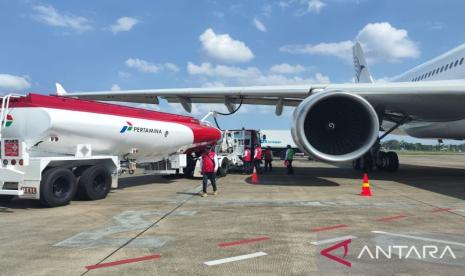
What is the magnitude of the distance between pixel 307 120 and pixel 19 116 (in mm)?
7633

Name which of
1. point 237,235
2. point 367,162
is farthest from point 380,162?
point 237,235

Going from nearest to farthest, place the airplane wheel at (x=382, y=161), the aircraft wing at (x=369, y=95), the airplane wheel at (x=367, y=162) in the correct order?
the aircraft wing at (x=369, y=95) → the airplane wheel at (x=367, y=162) → the airplane wheel at (x=382, y=161)

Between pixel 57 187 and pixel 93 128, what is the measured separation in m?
1.63

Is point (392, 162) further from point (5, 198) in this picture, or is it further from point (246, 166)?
point (5, 198)

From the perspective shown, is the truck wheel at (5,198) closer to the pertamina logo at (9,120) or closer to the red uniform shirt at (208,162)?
the pertamina logo at (9,120)

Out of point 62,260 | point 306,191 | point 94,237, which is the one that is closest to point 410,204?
point 306,191

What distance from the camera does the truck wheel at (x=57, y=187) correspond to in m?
8.87

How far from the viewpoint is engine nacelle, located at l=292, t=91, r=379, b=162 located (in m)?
12.4

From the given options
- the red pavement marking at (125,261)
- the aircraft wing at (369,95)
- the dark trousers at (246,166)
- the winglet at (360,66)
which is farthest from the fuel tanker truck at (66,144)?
the winglet at (360,66)

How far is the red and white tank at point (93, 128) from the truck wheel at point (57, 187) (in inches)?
33.5

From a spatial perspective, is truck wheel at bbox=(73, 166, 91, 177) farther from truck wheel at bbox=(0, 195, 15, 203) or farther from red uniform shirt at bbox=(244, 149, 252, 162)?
red uniform shirt at bbox=(244, 149, 252, 162)

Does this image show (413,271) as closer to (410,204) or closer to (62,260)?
(62,260)

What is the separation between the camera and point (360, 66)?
91.9 ft

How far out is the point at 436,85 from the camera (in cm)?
1217
